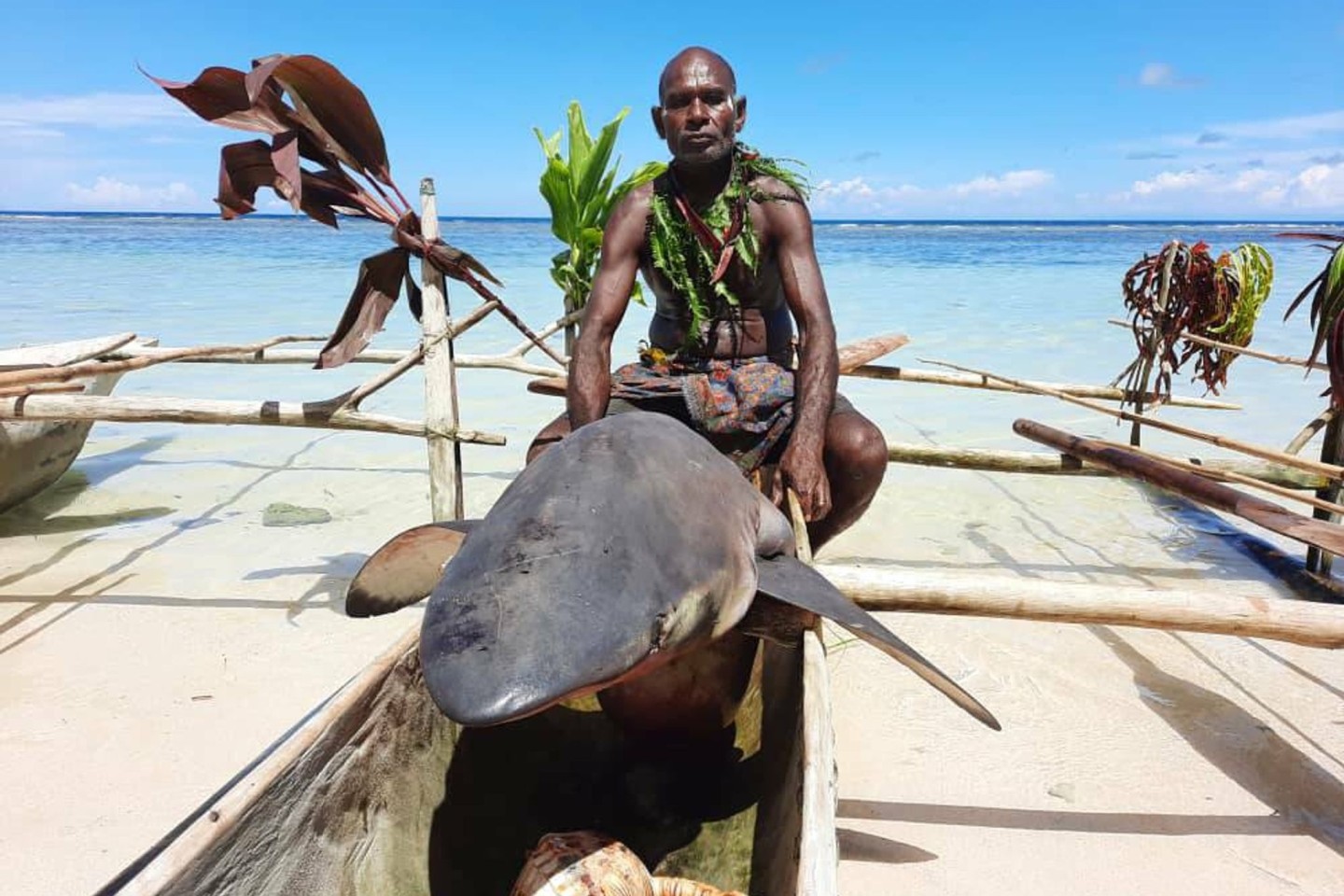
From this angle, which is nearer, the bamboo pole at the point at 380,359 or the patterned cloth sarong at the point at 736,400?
the patterned cloth sarong at the point at 736,400

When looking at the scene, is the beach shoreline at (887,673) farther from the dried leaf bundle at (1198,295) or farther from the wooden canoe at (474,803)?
the dried leaf bundle at (1198,295)

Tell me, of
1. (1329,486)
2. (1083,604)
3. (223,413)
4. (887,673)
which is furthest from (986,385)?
(223,413)

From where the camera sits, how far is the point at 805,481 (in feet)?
8.04

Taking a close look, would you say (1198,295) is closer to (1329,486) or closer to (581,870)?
(1329,486)

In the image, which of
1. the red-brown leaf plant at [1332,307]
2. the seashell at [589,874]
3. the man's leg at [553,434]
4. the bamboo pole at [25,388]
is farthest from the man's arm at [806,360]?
the bamboo pole at [25,388]

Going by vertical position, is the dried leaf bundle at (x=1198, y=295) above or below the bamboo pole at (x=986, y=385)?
above

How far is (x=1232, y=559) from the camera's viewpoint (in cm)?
469

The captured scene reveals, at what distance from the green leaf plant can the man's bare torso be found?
130cm

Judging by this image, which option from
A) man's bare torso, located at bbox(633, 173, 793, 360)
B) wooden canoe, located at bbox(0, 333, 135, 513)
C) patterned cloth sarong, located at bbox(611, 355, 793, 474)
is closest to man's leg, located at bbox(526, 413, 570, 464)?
patterned cloth sarong, located at bbox(611, 355, 793, 474)

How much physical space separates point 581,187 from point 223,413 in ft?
6.49

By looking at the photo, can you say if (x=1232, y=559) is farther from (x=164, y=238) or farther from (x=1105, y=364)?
(x=164, y=238)

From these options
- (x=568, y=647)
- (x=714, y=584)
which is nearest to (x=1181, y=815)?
(x=714, y=584)

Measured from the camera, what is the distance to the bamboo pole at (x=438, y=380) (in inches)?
130

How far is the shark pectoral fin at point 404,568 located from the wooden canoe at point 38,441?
3.47 meters
